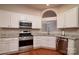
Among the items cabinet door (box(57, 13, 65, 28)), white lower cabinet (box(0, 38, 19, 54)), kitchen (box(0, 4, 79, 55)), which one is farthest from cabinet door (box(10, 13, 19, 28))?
cabinet door (box(57, 13, 65, 28))

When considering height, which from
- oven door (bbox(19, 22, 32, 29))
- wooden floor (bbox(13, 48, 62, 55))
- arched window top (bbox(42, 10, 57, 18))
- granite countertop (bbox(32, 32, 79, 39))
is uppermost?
arched window top (bbox(42, 10, 57, 18))

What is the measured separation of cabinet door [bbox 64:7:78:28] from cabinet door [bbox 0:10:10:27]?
Result: 893 millimetres

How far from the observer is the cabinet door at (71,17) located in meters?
1.76

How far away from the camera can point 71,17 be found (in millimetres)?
1781

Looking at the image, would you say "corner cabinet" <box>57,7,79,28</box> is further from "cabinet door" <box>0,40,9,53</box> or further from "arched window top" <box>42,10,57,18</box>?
"cabinet door" <box>0,40,9,53</box>

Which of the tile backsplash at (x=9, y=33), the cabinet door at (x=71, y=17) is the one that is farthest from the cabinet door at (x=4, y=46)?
the cabinet door at (x=71, y=17)

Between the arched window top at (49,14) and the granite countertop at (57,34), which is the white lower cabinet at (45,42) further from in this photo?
the arched window top at (49,14)

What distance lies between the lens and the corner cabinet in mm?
1759

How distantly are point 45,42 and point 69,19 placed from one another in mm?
521

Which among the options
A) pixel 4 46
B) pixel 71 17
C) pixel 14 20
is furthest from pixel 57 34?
pixel 4 46

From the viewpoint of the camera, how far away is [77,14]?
1.76 m

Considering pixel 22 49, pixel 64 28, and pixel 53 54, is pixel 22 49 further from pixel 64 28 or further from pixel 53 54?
pixel 64 28

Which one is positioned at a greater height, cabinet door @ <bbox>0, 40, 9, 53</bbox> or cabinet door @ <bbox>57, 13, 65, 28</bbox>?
cabinet door @ <bbox>57, 13, 65, 28</bbox>
